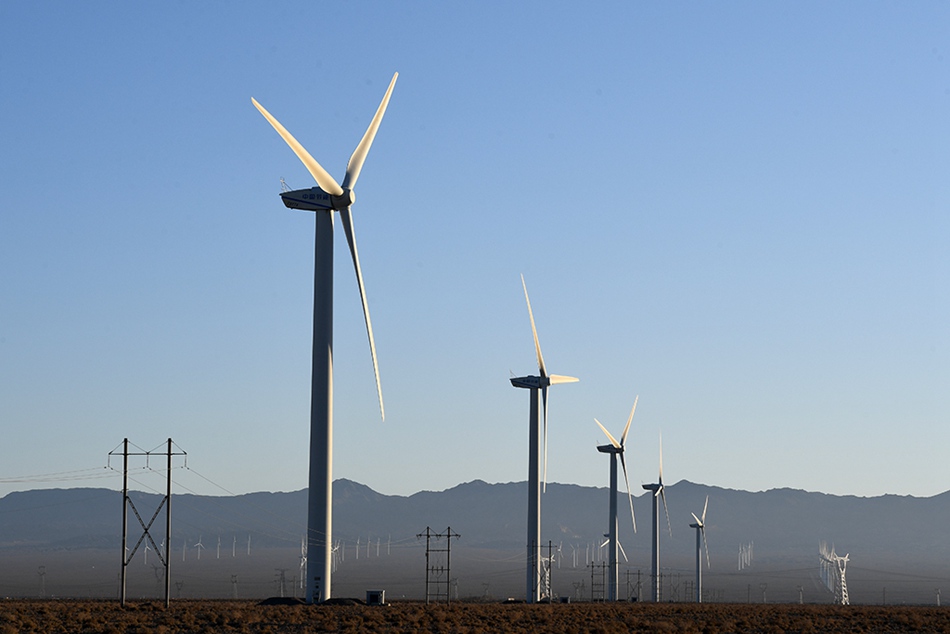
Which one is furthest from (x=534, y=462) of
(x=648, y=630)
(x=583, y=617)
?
(x=648, y=630)

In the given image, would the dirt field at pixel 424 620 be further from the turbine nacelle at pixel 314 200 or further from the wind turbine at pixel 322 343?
the turbine nacelle at pixel 314 200

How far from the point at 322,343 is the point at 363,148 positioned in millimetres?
12943

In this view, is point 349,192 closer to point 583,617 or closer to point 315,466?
point 315,466

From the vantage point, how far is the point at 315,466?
2758 inches

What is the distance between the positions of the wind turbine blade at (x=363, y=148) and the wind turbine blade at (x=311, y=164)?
1.31 metres

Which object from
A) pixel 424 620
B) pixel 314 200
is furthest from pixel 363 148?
pixel 424 620

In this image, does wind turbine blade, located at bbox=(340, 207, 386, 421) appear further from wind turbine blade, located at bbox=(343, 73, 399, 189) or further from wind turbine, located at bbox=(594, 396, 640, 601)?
wind turbine, located at bbox=(594, 396, 640, 601)

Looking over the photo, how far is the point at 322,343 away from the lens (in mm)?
71125

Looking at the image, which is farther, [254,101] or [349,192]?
[349,192]

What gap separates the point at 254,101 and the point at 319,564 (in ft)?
81.1

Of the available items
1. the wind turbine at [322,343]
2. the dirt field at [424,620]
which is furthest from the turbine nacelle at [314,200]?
the dirt field at [424,620]

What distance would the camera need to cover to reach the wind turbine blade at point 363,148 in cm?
7575

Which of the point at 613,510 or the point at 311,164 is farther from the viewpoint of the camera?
the point at 613,510

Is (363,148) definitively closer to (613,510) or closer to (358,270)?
(358,270)
